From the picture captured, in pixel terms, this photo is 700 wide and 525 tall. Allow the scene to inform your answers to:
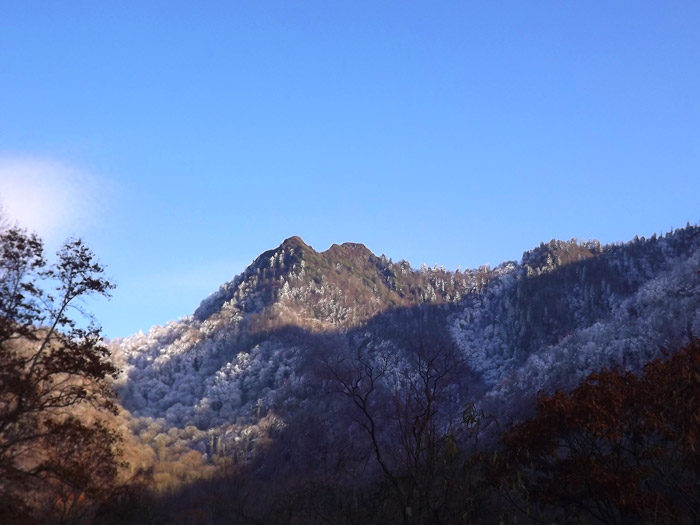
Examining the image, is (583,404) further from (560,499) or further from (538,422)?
(560,499)

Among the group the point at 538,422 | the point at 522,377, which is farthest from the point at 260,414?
the point at 538,422

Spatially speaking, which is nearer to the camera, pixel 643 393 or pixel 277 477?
pixel 643 393

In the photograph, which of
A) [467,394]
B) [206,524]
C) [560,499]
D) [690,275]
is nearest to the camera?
[560,499]

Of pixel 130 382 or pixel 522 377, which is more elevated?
pixel 130 382

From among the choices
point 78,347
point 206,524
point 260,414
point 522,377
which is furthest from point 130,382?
point 78,347

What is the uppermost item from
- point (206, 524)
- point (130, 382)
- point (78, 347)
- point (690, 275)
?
point (130, 382)

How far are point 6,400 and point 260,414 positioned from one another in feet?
518

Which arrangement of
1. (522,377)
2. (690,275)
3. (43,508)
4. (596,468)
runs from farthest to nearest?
1. (690,275)
2. (522,377)
3. (43,508)
4. (596,468)

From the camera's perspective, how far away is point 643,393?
2092 cm

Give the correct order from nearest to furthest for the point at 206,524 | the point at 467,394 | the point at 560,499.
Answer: the point at 560,499 < the point at 206,524 < the point at 467,394

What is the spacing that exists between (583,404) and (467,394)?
592 feet

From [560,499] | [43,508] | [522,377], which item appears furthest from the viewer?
[522,377]

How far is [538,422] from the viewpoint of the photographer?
73.6 feet

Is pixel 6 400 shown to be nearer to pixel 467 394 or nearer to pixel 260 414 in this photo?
pixel 260 414
